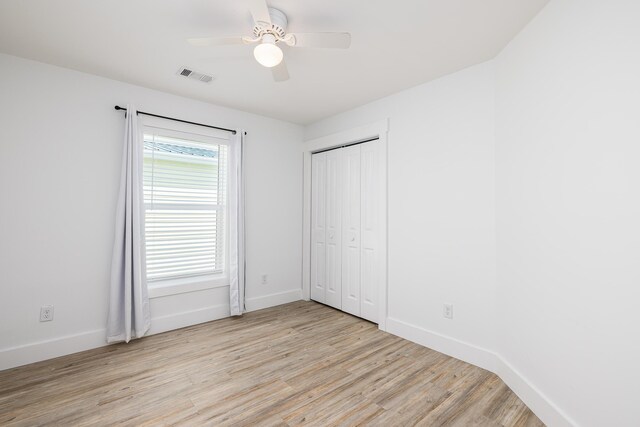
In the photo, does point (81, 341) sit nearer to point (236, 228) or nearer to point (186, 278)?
point (186, 278)

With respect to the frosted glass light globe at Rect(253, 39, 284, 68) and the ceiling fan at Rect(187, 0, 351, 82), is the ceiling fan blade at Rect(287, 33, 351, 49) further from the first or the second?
the frosted glass light globe at Rect(253, 39, 284, 68)

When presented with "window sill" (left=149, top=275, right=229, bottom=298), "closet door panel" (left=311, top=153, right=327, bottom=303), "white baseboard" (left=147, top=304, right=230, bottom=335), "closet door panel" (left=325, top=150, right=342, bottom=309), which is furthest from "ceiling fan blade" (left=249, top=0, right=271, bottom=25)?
"white baseboard" (left=147, top=304, right=230, bottom=335)

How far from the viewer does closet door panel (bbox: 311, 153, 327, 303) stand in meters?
4.09

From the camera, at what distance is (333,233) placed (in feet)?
12.9

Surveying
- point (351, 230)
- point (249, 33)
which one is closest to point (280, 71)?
point (249, 33)

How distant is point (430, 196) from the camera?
111 inches

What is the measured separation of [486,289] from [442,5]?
211cm

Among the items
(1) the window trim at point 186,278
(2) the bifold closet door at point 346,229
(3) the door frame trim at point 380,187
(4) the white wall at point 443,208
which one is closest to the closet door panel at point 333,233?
(2) the bifold closet door at point 346,229

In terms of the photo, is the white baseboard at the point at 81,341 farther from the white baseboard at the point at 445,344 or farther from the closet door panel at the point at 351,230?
the white baseboard at the point at 445,344

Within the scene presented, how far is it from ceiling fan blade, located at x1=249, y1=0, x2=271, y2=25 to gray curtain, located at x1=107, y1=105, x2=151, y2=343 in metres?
1.94

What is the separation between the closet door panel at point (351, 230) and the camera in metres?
3.61

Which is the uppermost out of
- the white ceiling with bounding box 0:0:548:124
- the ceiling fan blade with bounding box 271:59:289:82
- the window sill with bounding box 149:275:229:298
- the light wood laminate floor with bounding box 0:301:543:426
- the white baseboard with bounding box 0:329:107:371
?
the white ceiling with bounding box 0:0:548:124

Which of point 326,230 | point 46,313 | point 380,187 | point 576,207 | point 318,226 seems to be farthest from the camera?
point 318,226

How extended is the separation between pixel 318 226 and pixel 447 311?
2.04m
